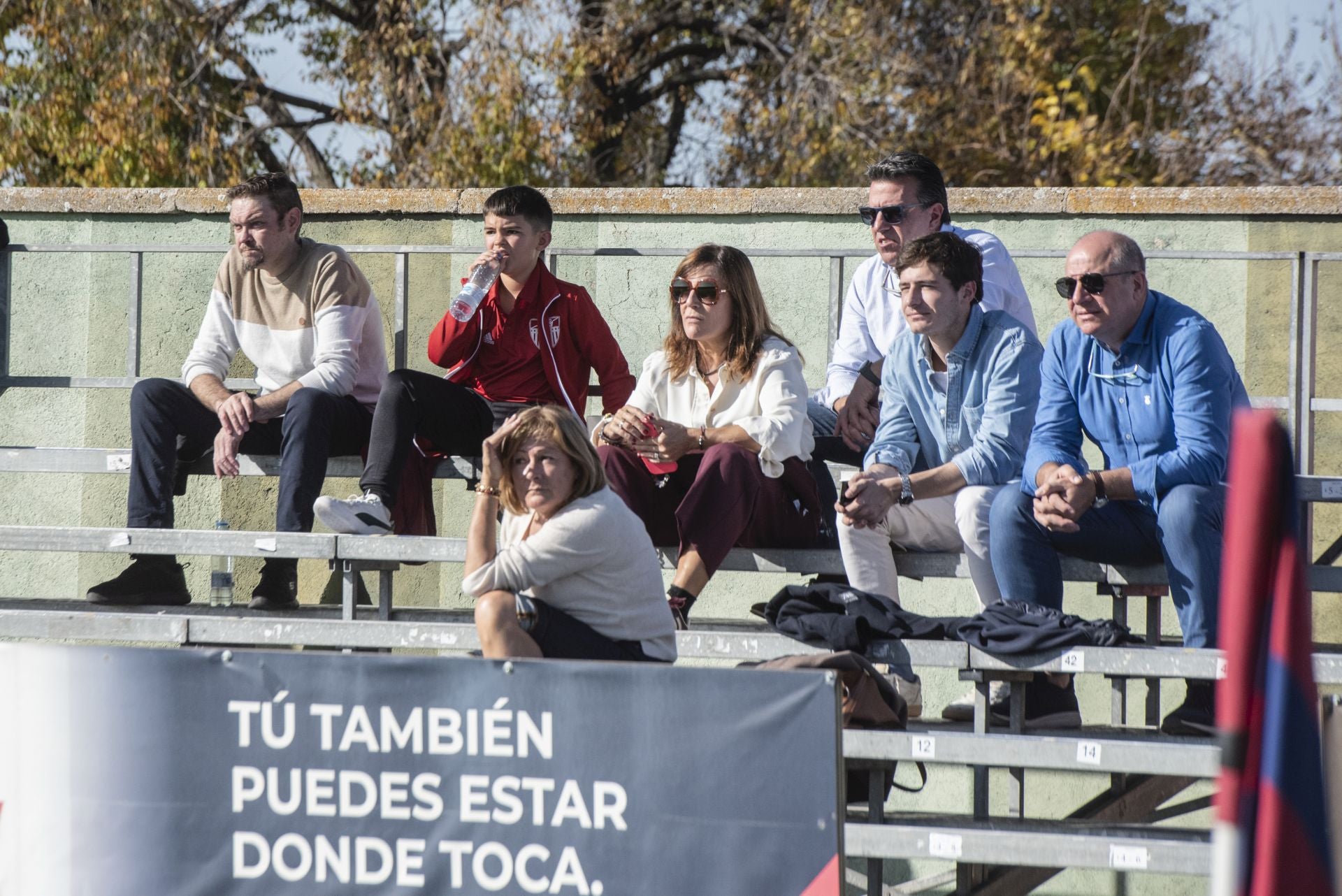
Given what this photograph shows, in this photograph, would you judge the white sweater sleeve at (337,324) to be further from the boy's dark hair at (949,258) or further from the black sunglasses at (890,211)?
the boy's dark hair at (949,258)

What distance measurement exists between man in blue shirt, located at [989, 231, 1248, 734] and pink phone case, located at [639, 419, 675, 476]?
3.00 feet

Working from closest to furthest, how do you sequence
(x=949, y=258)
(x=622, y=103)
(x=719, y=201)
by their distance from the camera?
(x=949, y=258) < (x=719, y=201) < (x=622, y=103)

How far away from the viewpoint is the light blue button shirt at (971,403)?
4.16 m

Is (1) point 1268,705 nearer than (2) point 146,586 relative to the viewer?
Yes

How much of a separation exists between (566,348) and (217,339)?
120cm

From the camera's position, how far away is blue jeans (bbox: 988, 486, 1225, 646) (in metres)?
3.69

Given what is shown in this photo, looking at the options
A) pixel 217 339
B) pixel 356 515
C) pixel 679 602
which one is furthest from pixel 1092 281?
pixel 217 339

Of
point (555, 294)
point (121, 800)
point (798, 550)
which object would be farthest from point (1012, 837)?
point (555, 294)

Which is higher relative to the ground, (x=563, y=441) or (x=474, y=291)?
(x=474, y=291)

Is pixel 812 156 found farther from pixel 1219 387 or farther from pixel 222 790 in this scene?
pixel 222 790

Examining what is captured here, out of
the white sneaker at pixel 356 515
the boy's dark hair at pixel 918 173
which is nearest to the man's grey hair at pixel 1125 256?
the boy's dark hair at pixel 918 173

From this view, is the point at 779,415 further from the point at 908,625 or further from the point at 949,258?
the point at 908,625

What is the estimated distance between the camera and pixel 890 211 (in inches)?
181

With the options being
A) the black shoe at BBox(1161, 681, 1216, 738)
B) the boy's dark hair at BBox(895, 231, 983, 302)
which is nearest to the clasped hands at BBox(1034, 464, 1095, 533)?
the black shoe at BBox(1161, 681, 1216, 738)
